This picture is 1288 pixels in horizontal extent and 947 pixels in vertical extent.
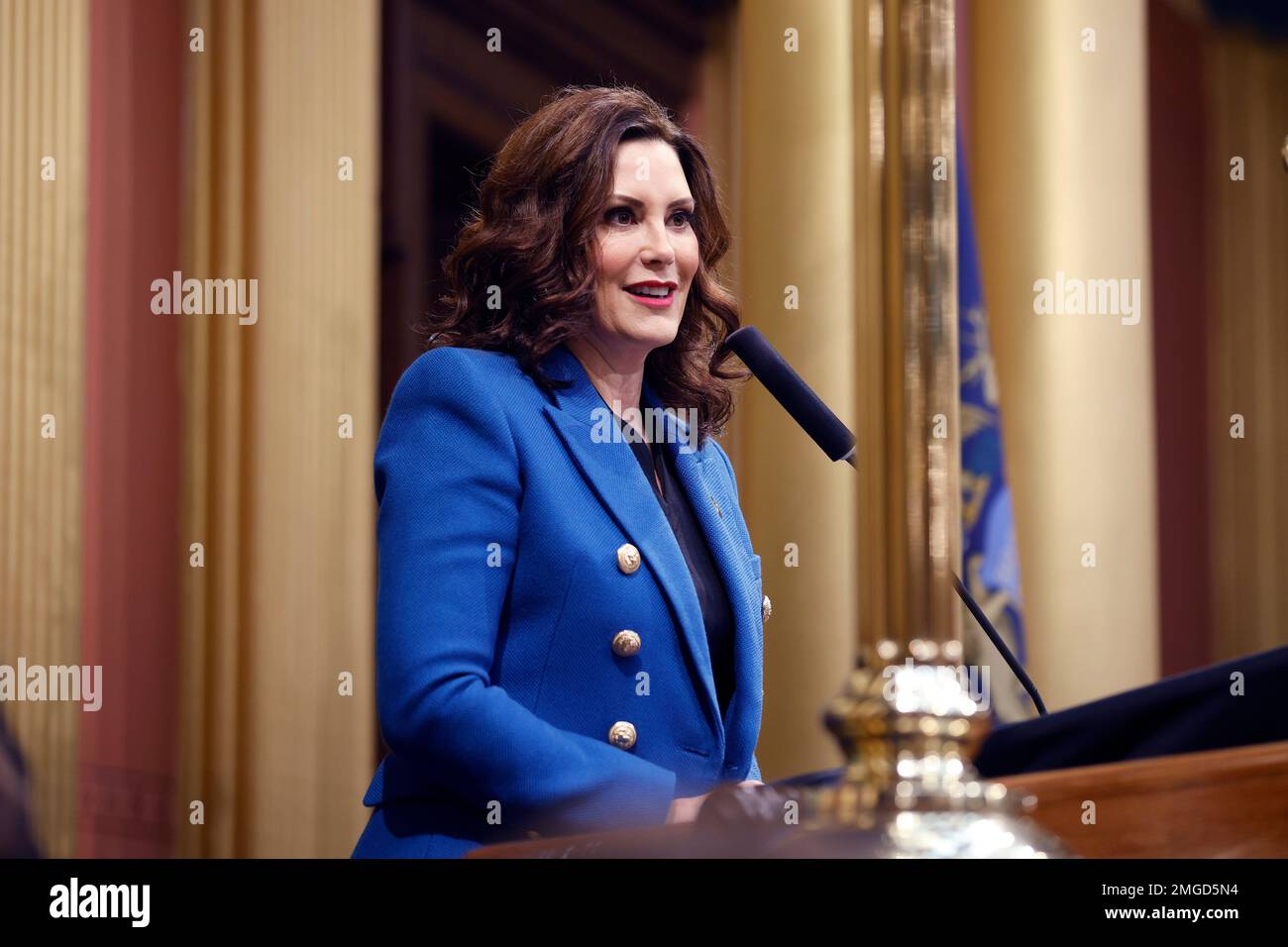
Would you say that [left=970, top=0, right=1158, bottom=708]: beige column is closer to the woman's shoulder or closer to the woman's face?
the woman's face

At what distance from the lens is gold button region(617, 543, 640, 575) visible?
1609 millimetres

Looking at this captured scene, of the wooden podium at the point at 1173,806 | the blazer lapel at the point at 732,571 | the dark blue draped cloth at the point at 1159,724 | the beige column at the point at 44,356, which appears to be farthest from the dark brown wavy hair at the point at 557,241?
the beige column at the point at 44,356

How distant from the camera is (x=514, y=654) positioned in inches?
62.3

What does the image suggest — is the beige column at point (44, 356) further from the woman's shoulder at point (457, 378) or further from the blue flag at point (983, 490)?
the blue flag at point (983, 490)

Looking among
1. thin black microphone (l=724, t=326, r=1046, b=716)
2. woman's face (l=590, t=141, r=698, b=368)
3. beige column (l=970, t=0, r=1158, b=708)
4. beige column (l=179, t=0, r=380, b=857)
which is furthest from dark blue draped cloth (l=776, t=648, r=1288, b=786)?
beige column (l=970, t=0, r=1158, b=708)

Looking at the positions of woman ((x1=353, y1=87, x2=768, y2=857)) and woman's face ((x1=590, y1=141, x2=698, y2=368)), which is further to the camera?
woman's face ((x1=590, y1=141, x2=698, y2=368))

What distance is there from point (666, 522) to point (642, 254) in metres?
0.31

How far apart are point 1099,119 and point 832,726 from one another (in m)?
3.67

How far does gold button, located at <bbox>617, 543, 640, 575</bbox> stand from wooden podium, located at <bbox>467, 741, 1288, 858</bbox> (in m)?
0.53

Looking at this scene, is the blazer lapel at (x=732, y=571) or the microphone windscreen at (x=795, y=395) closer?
the microphone windscreen at (x=795, y=395)

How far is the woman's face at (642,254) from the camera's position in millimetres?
1788

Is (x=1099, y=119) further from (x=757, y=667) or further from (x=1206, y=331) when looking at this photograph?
(x=757, y=667)

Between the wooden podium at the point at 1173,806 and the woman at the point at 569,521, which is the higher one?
the woman at the point at 569,521
